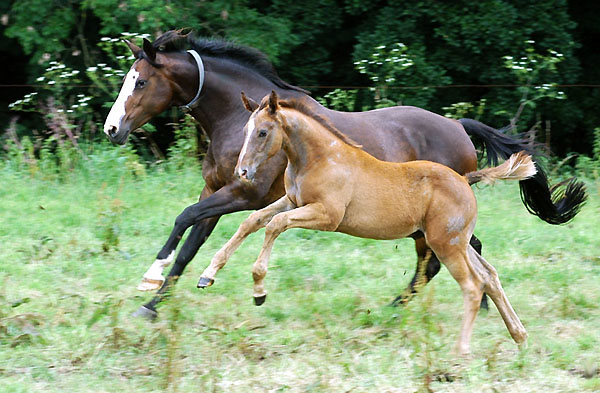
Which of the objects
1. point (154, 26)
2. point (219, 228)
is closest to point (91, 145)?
point (154, 26)

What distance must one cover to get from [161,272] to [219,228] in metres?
1.99

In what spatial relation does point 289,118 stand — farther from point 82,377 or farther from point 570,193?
point 570,193

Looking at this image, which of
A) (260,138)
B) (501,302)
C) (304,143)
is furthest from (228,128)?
(501,302)

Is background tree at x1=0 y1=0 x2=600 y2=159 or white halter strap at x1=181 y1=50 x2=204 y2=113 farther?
background tree at x1=0 y1=0 x2=600 y2=159

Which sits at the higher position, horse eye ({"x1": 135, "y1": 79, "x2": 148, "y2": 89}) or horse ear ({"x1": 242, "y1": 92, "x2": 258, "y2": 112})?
horse ear ({"x1": 242, "y1": 92, "x2": 258, "y2": 112})

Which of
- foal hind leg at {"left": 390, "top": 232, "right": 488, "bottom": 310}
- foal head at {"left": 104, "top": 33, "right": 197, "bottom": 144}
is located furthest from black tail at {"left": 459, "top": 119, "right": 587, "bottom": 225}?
foal head at {"left": 104, "top": 33, "right": 197, "bottom": 144}

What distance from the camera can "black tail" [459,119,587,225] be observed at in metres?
6.40

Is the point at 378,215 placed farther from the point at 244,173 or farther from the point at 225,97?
the point at 225,97

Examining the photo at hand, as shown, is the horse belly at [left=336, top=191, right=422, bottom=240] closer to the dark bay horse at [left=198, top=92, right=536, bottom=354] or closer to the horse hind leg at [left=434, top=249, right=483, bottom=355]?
the dark bay horse at [left=198, top=92, right=536, bottom=354]

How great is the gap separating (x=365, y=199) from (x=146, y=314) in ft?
5.54

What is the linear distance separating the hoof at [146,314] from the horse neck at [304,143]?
1.44 metres

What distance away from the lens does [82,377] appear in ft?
14.4

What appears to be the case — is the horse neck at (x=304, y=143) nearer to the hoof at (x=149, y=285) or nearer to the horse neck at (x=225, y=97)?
the horse neck at (x=225, y=97)

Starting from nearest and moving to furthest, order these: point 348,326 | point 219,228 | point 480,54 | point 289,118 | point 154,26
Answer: point 289,118 → point 348,326 → point 219,228 → point 154,26 → point 480,54
